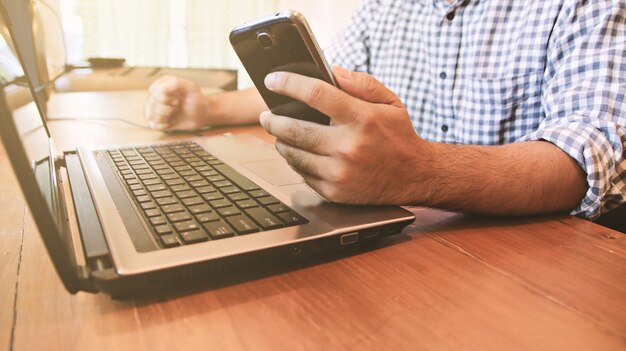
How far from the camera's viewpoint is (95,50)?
8.00 ft

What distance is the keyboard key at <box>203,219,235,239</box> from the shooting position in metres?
0.39

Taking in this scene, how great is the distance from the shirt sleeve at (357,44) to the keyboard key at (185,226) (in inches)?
38.4

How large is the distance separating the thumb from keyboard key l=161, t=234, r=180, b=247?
0.80ft

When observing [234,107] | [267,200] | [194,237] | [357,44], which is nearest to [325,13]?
[357,44]

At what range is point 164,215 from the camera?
0.43 meters

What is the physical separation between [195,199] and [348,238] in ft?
0.58

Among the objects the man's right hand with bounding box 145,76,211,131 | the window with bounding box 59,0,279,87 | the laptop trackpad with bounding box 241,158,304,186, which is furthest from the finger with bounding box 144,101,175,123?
the window with bounding box 59,0,279,87

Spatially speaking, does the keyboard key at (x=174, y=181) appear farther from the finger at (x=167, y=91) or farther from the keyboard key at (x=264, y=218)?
the finger at (x=167, y=91)

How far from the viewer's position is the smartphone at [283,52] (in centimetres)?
44

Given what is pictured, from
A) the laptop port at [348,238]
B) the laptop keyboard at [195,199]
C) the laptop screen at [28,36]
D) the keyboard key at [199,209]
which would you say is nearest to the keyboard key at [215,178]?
the laptop keyboard at [195,199]

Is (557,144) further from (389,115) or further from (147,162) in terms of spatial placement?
(147,162)

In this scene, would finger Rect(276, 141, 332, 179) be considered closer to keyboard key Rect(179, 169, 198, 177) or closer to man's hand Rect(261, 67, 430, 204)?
man's hand Rect(261, 67, 430, 204)

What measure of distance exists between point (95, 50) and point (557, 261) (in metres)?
2.59

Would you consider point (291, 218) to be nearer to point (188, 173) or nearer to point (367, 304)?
point (367, 304)
